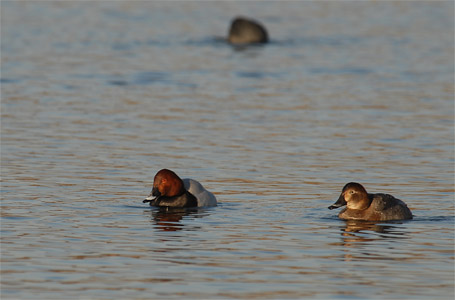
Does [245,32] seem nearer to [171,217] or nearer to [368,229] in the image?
[171,217]

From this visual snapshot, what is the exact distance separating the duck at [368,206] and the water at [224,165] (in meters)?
0.17

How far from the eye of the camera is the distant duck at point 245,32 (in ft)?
149

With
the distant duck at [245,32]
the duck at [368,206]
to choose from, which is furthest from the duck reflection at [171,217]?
the distant duck at [245,32]

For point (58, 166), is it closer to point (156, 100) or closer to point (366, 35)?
point (156, 100)

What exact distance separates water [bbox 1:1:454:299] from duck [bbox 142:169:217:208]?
9.6 inches

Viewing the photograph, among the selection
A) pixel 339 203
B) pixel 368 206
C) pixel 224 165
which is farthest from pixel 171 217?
pixel 224 165

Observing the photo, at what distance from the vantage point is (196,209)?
51.7 ft

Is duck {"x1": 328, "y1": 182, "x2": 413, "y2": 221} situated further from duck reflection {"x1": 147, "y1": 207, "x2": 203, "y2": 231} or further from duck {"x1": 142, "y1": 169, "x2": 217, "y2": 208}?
duck reflection {"x1": 147, "y1": 207, "x2": 203, "y2": 231}

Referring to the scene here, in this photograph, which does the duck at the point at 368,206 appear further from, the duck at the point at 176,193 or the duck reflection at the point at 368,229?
the duck at the point at 176,193

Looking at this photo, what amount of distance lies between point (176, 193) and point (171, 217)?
2.61 ft

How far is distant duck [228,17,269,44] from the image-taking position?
149 feet

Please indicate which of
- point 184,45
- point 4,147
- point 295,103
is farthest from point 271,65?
point 4,147

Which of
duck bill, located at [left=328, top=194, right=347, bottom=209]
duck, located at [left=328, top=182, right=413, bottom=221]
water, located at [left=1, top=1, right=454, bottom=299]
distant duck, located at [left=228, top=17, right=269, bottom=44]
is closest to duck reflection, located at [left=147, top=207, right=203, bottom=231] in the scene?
water, located at [left=1, top=1, right=454, bottom=299]

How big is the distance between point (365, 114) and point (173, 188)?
410 inches
